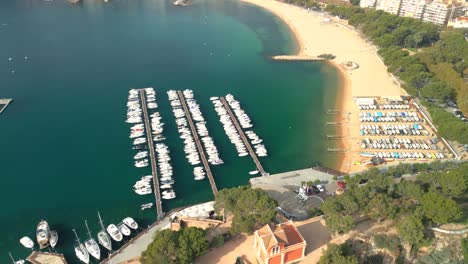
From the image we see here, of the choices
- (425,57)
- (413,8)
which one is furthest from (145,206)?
(413,8)

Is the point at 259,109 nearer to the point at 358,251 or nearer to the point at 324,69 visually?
the point at 324,69

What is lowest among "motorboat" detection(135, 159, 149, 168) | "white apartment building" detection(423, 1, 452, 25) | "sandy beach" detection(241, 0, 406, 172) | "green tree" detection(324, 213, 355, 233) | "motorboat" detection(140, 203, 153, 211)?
"motorboat" detection(140, 203, 153, 211)

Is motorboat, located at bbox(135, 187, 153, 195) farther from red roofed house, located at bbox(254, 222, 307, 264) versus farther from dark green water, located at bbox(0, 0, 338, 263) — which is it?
red roofed house, located at bbox(254, 222, 307, 264)

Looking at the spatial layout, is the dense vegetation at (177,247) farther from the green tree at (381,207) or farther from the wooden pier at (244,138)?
the wooden pier at (244,138)

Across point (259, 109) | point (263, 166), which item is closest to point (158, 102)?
point (259, 109)

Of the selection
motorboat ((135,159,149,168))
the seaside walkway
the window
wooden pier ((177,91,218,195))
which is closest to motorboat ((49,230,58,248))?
the seaside walkway
